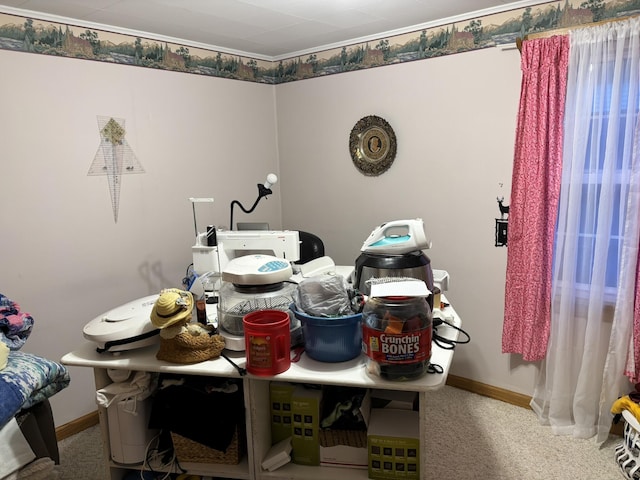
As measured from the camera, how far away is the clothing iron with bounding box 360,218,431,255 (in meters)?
2.01

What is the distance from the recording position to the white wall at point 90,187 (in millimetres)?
2512

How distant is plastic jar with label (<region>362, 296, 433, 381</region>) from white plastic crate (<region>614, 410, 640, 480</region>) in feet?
4.50

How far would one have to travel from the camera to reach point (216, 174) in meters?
3.44

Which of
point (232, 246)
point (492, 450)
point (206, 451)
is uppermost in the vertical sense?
point (232, 246)

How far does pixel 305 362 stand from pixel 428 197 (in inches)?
69.9

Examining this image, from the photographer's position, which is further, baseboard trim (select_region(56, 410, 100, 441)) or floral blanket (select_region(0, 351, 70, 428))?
baseboard trim (select_region(56, 410, 100, 441))

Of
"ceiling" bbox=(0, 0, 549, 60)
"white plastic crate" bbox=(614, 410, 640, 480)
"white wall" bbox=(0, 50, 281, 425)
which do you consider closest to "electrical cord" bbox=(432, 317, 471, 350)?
"white plastic crate" bbox=(614, 410, 640, 480)

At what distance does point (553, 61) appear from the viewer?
2453 millimetres

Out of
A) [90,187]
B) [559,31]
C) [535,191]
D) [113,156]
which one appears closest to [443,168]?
[535,191]

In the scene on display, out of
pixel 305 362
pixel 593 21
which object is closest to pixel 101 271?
pixel 305 362

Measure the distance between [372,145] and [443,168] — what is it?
0.54 meters

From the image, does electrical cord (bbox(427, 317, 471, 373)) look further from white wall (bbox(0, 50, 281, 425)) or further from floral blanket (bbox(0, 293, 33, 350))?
white wall (bbox(0, 50, 281, 425))

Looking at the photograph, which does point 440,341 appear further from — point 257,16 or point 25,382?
point 257,16

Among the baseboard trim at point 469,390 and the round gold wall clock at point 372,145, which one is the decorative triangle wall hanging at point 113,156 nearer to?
the baseboard trim at point 469,390
